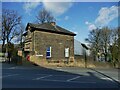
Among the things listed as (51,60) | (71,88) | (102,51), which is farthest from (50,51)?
(71,88)

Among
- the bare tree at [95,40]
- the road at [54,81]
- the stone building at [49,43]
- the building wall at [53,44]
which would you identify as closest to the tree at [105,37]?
the bare tree at [95,40]

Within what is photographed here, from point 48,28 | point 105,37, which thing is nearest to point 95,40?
point 105,37

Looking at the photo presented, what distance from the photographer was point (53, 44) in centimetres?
4475

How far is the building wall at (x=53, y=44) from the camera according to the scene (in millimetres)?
42656

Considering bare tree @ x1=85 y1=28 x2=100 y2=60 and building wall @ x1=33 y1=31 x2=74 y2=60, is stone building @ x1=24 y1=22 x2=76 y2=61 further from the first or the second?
bare tree @ x1=85 y1=28 x2=100 y2=60

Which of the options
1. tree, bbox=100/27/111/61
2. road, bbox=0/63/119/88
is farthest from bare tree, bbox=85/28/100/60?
road, bbox=0/63/119/88

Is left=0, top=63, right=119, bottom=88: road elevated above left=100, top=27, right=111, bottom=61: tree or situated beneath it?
situated beneath

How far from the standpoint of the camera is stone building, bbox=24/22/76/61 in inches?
1683

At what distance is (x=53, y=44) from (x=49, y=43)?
842mm

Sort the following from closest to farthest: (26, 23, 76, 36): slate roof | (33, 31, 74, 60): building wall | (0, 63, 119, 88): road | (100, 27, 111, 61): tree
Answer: (0, 63, 119, 88): road, (33, 31, 74, 60): building wall, (26, 23, 76, 36): slate roof, (100, 27, 111, 61): tree

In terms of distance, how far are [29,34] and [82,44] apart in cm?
3096

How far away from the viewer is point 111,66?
139 feet

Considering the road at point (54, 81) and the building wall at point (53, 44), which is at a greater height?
the building wall at point (53, 44)

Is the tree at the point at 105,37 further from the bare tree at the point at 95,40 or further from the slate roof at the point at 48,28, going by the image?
the slate roof at the point at 48,28
